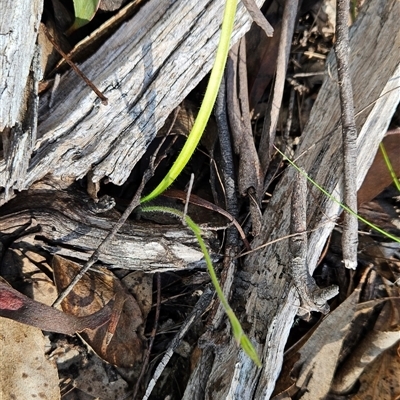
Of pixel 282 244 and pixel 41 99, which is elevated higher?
pixel 41 99

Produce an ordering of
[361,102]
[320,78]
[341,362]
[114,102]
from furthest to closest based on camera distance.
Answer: [320,78] → [341,362] → [361,102] → [114,102]

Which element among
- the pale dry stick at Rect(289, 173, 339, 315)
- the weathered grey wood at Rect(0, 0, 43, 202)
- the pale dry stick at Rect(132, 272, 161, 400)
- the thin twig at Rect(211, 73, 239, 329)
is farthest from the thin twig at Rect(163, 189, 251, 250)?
the weathered grey wood at Rect(0, 0, 43, 202)

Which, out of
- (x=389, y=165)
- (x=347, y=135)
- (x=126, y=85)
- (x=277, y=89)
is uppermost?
(x=126, y=85)

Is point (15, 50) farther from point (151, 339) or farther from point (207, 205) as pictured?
point (151, 339)

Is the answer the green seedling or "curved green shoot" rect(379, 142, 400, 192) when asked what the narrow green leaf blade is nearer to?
the green seedling

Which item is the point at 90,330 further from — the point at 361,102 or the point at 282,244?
the point at 361,102

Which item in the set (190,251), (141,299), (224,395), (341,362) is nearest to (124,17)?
(190,251)

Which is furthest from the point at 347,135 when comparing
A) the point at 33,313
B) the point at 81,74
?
the point at 33,313
